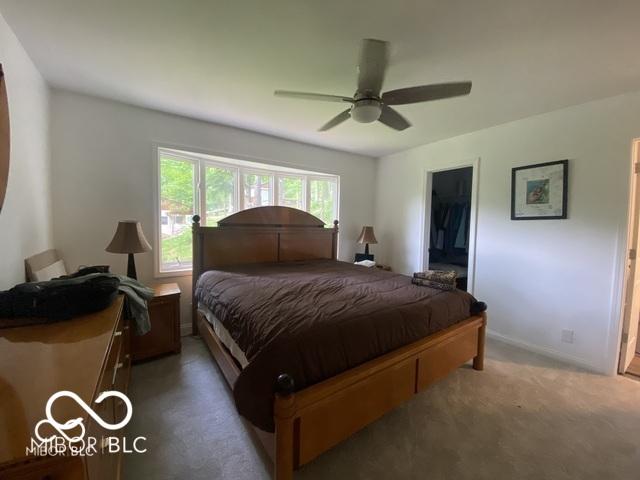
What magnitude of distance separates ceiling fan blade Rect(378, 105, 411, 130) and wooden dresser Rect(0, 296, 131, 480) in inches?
82.7

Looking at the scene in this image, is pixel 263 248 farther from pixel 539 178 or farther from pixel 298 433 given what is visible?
pixel 539 178

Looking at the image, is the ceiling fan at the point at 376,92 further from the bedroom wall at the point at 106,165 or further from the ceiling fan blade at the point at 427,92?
the bedroom wall at the point at 106,165

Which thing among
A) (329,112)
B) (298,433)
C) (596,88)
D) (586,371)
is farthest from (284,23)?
(586,371)

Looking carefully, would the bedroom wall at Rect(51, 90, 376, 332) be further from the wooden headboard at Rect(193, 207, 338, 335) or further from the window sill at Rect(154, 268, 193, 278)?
the wooden headboard at Rect(193, 207, 338, 335)

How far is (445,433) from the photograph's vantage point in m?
1.71

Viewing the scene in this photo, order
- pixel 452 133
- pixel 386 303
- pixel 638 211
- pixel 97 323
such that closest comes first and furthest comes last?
pixel 97 323, pixel 386 303, pixel 638 211, pixel 452 133

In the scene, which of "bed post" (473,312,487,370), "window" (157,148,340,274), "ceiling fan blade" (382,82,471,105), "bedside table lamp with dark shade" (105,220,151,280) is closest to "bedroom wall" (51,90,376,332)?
"window" (157,148,340,274)

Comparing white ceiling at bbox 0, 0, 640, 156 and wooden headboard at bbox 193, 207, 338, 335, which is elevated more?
white ceiling at bbox 0, 0, 640, 156

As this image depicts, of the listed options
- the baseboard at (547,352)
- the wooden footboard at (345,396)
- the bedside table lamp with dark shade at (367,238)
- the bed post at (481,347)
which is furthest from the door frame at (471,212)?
the wooden footboard at (345,396)

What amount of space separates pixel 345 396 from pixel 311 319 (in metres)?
0.43

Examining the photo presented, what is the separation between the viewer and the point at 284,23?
161 centimetres

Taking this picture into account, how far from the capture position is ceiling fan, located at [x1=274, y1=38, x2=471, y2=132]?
5.05ft

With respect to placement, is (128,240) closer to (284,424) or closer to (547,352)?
(284,424)

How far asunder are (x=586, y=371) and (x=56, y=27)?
4.85m
